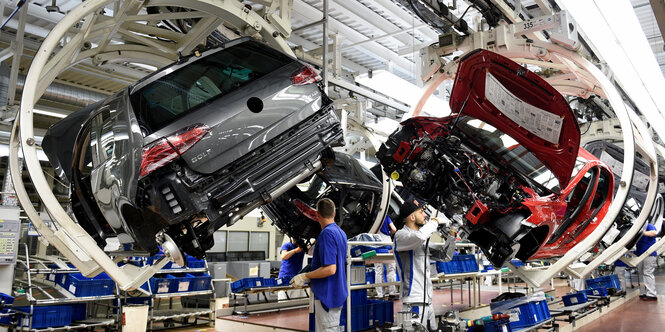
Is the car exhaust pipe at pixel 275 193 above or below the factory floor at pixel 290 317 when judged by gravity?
above

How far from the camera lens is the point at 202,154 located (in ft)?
10.5

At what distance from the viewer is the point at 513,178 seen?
5.14 m

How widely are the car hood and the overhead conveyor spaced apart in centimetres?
197

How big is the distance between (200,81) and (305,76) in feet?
2.63

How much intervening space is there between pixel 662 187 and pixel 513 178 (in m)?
8.75

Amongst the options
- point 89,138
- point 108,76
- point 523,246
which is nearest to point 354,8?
point 108,76

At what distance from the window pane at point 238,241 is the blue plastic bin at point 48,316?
9.53 metres

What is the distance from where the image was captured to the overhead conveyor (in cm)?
302

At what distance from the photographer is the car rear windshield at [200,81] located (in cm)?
342

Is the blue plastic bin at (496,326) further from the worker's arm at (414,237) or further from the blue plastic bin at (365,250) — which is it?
the blue plastic bin at (365,250)

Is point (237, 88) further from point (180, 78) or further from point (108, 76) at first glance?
point (108, 76)

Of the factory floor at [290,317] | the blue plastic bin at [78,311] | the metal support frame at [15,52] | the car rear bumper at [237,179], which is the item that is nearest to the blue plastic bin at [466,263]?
the factory floor at [290,317]

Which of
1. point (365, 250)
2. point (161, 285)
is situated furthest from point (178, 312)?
point (365, 250)

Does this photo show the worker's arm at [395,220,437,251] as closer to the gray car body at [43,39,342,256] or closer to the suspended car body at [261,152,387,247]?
the suspended car body at [261,152,387,247]
